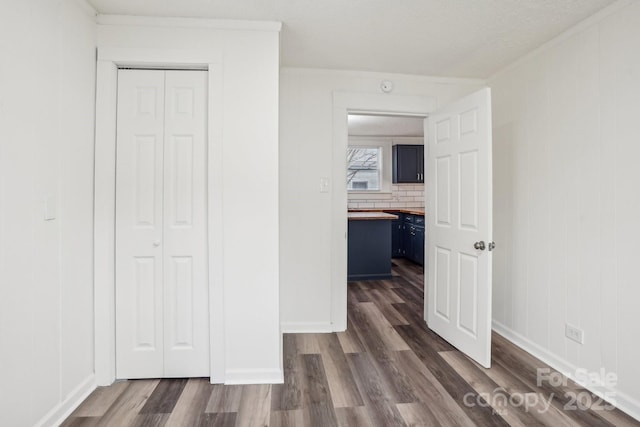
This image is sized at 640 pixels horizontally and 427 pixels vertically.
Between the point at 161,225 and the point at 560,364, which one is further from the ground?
the point at 161,225

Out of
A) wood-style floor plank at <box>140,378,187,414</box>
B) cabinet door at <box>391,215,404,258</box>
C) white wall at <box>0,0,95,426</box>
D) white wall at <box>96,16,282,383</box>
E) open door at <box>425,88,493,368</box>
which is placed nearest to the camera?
white wall at <box>0,0,95,426</box>

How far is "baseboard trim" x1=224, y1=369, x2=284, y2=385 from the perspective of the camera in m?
2.15

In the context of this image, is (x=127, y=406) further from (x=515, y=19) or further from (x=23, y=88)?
(x=515, y=19)

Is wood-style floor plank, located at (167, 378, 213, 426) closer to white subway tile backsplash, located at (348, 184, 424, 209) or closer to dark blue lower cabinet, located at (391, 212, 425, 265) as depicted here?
dark blue lower cabinet, located at (391, 212, 425, 265)

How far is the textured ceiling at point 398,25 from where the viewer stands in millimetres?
1979

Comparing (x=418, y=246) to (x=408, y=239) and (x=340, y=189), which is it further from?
(x=340, y=189)

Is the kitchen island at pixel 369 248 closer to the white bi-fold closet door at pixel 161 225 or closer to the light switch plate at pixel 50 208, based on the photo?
the white bi-fold closet door at pixel 161 225

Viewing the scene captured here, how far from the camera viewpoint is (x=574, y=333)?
223 cm

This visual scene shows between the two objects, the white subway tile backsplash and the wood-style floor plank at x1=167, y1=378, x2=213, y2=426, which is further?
the white subway tile backsplash

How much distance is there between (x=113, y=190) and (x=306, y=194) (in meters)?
1.48

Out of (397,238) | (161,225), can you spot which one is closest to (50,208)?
(161,225)

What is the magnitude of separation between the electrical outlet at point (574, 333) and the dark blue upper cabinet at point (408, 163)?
443 centimetres

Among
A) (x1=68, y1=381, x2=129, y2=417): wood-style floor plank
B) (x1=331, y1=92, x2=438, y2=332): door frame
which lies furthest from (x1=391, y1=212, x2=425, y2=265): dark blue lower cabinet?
(x1=68, y1=381, x2=129, y2=417): wood-style floor plank

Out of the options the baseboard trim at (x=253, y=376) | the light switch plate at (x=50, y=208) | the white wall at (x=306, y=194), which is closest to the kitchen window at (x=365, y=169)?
the white wall at (x=306, y=194)
